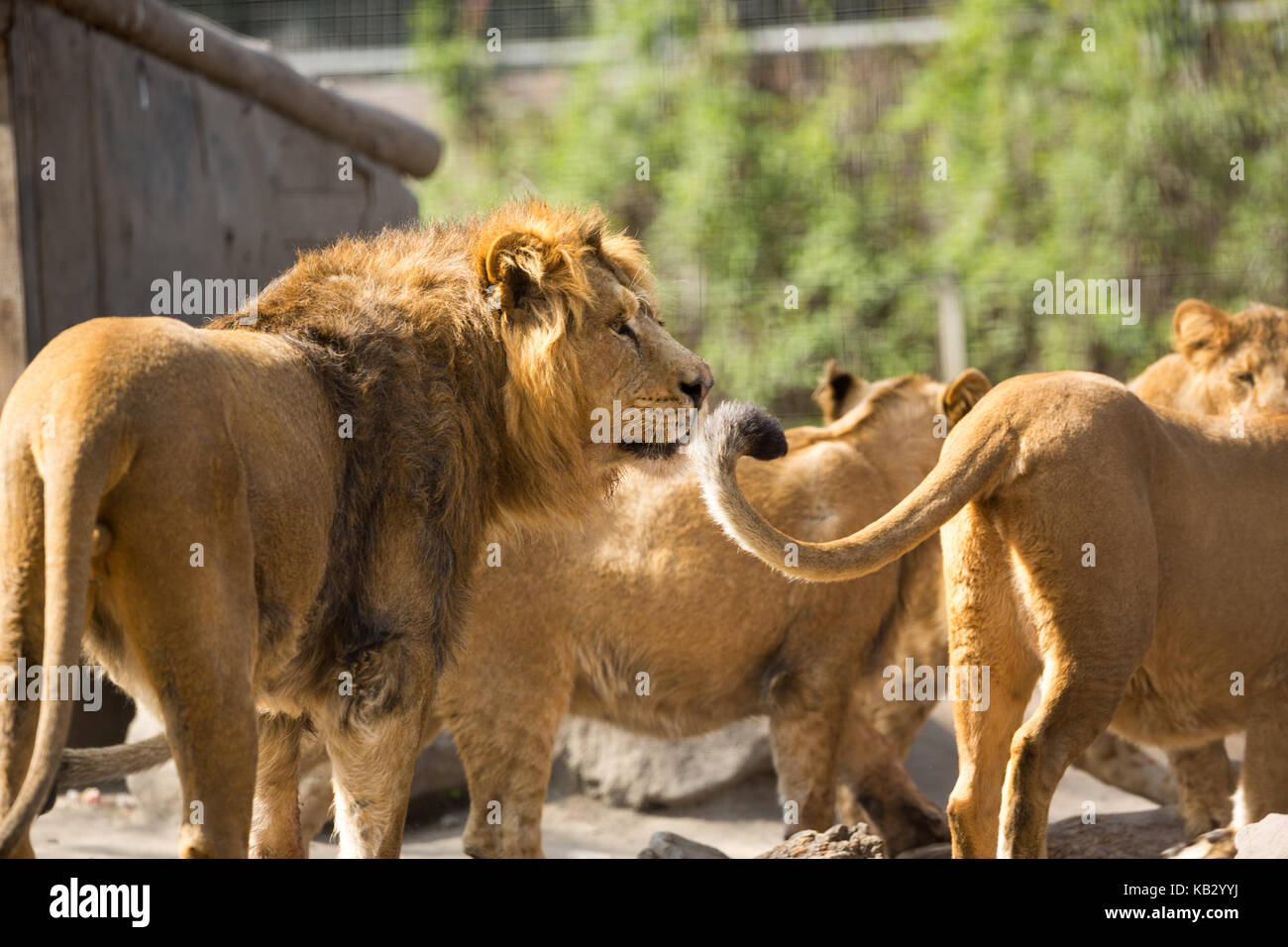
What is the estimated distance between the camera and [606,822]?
22.7ft

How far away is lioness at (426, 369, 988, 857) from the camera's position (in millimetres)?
5184

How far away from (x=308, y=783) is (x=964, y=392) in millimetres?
2840

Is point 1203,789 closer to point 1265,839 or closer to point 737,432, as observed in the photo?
point 1265,839

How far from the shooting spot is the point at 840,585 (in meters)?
5.67

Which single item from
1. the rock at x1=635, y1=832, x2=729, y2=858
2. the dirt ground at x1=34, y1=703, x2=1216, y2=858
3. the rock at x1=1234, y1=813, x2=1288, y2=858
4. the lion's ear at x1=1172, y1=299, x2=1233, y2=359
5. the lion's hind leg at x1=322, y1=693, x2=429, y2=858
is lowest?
the dirt ground at x1=34, y1=703, x2=1216, y2=858

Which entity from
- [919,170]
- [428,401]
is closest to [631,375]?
[428,401]

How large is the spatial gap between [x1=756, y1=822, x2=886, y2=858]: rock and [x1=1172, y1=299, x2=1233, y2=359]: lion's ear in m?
2.33

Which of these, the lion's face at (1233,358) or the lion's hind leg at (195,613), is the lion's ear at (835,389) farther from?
the lion's hind leg at (195,613)

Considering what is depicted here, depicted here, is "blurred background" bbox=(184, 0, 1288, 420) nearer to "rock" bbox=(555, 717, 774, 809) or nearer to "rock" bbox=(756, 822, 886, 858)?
"rock" bbox=(555, 717, 774, 809)

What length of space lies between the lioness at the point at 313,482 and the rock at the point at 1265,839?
1.81 meters

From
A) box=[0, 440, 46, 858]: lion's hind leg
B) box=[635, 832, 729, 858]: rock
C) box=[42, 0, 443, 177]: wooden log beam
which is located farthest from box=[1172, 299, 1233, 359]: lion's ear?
box=[42, 0, 443, 177]: wooden log beam
